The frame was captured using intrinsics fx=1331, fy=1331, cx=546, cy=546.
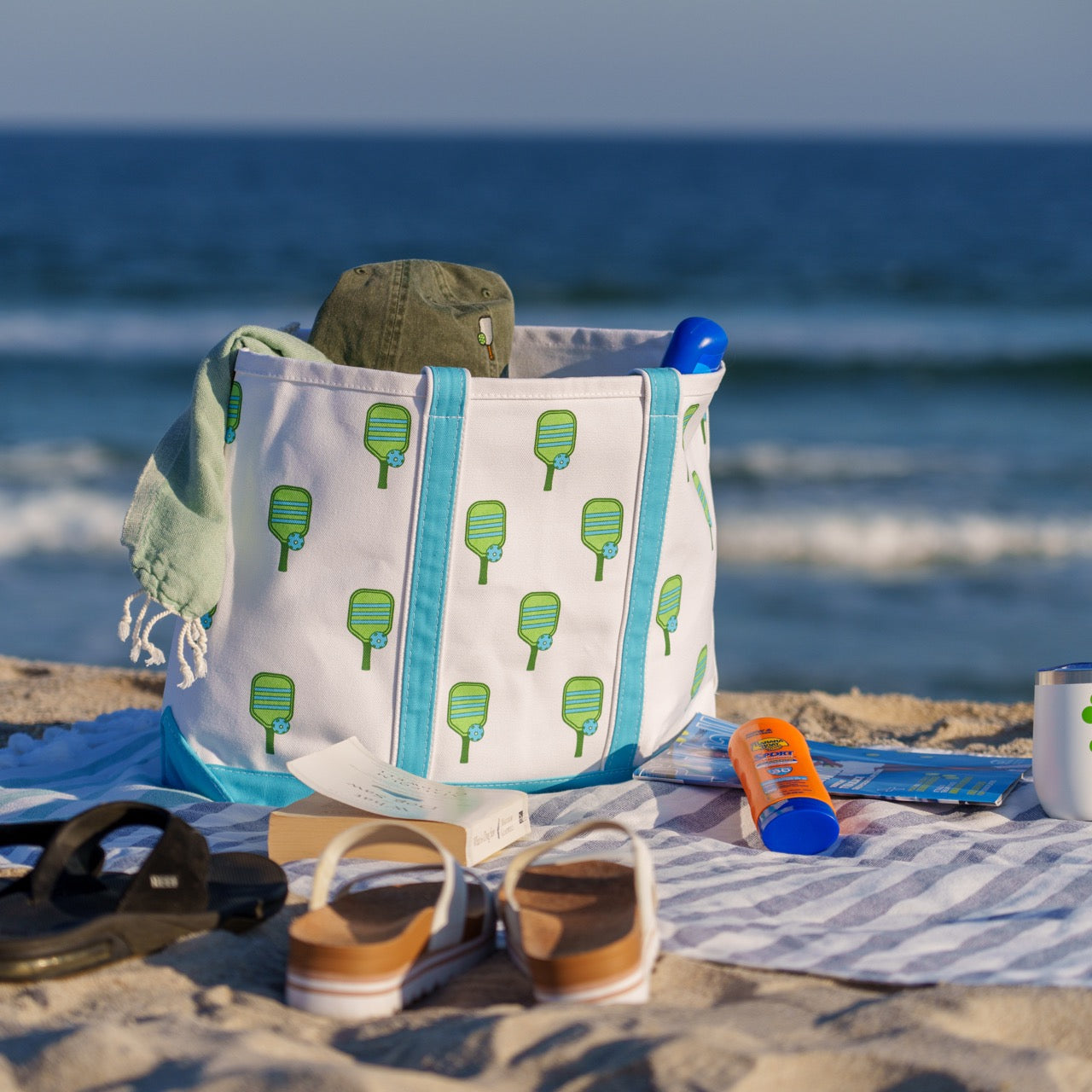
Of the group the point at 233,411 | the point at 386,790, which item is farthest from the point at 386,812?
the point at 233,411

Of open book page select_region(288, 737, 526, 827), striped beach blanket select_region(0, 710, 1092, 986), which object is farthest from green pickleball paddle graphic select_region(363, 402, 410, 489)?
striped beach blanket select_region(0, 710, 1092, 986)

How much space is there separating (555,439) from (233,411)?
496 mm

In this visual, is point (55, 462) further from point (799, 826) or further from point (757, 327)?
point (757, 327)

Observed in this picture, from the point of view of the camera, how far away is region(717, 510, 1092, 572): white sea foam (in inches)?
249

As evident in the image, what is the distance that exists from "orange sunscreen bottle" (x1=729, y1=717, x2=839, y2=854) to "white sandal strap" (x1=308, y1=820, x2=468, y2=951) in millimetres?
551

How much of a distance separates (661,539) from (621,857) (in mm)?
571

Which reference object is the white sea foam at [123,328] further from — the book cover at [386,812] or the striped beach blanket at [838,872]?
the book cover at [386,812]

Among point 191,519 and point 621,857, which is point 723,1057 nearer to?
point 621,857

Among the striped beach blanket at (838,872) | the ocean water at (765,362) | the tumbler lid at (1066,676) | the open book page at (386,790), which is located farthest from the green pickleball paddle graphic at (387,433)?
the ocean water at (765,362)

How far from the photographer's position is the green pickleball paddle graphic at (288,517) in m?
2.00

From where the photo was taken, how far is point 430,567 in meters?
2.01

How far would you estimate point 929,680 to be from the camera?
4.86 metres

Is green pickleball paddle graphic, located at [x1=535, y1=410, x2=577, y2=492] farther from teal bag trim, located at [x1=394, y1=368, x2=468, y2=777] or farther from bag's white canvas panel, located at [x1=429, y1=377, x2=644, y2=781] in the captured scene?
teal bag trim, located at [x1=394, y1=368, x2=468, y2=777]

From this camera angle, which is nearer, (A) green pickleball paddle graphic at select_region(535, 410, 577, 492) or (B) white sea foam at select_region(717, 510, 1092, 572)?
(A) green pickleball paddle graphic at select_region(535, 410, 577, 492)
